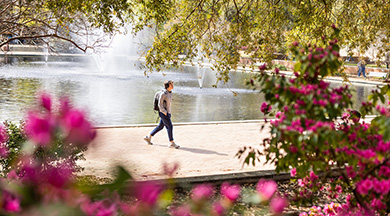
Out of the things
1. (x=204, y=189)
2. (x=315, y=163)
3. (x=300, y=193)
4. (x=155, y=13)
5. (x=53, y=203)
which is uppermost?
(x=155, y=13)

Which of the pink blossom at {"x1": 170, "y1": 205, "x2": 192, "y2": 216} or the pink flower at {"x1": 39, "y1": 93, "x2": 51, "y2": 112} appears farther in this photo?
the pink blossom at {"x1": 170, "y1": 205, "x2": 192, "y2": 216}

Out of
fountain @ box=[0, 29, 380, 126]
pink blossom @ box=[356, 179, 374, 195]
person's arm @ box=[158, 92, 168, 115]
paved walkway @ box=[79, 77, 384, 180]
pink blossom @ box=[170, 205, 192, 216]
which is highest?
pink blossom @ box=[170, 205, 192, 216]

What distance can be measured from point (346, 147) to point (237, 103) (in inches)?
699

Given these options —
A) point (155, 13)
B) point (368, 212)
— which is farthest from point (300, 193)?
point (155, 13)

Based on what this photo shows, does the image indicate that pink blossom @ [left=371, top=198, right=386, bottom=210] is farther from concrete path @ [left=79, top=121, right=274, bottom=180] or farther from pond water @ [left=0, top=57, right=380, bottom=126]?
pond water @ [left=0, top=57, right=380, bottom=126]

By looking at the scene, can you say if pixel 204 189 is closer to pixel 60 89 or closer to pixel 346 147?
pixel 346 147

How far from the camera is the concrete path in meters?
8.23

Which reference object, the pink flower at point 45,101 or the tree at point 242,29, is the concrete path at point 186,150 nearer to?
the tree at point 242,29

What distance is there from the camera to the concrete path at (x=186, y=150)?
823 centimetres

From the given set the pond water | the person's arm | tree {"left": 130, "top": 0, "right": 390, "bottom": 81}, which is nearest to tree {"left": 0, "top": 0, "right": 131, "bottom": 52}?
tree {"left": 130, "top": 0, "right": 390, "bottom": 81}

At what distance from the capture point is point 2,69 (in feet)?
99.3

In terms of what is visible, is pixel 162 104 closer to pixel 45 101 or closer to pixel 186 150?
pixel 186 150

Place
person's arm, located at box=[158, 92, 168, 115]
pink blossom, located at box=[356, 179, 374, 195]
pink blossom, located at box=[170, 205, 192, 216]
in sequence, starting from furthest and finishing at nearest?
1. person's arm, located at box=[158, 92, 168, 115]
2. pink blossom, located at box=[356, 179, 374, 195]
3. pink blossom, located at box=[170, 205, 192, 216]

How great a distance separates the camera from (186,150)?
9953 mm
